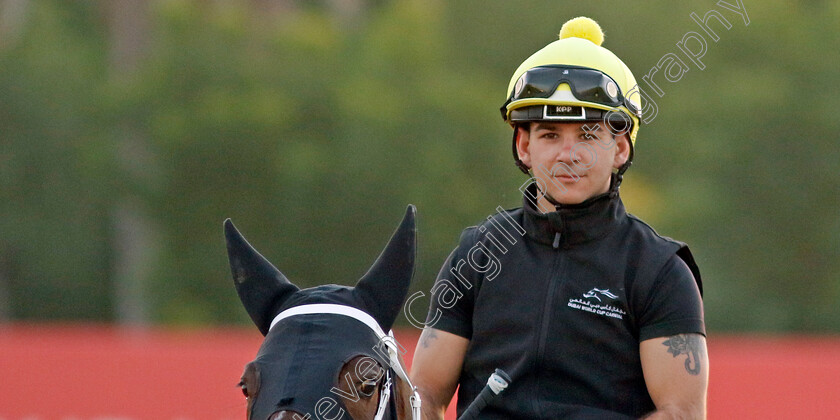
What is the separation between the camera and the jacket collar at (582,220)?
359cm

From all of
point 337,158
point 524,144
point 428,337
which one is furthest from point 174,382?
point 337,158

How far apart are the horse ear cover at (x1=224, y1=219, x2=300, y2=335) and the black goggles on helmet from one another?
1000mm

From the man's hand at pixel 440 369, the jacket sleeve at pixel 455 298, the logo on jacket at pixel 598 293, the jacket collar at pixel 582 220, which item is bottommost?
the man's hand at pixel 440 369

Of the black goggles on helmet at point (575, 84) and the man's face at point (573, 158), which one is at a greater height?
the black goggles on helmet at point (575, 84)

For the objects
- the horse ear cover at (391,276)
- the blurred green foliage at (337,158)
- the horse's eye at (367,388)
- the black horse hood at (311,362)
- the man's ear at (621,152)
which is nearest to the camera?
the black horse hood at (311,362)

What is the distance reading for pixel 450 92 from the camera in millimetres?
20188

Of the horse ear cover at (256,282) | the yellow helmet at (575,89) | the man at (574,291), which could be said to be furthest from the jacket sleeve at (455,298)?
the horse ear cover at (256,282)

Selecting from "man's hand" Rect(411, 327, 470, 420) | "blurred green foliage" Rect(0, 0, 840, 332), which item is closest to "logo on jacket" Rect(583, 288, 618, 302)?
"man's hand" Rect(411, 327, 470, 420)

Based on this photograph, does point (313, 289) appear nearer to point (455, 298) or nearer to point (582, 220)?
point (455, 298)

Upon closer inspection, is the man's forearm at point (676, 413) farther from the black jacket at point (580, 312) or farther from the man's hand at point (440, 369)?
the man's hand at point (440, 369)

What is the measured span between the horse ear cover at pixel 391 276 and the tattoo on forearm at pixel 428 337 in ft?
2.02

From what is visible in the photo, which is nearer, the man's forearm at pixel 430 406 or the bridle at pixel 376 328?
the bridle at pixel 376 328

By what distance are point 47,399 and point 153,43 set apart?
1560 cm

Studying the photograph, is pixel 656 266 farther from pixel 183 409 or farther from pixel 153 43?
pixel 153 43
